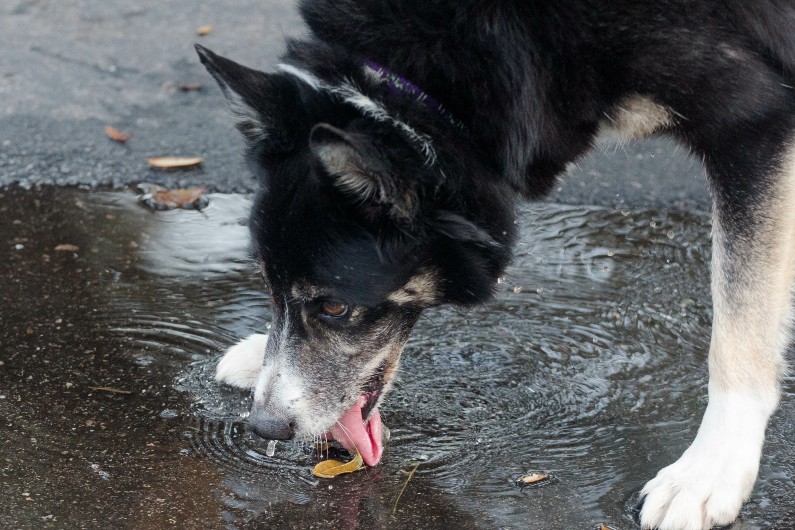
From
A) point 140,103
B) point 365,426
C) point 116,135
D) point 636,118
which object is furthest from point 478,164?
point 140,103

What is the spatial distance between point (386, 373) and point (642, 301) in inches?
54.8

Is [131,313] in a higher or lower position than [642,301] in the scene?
lower

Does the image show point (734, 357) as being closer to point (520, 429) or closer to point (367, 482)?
point (520, 429)

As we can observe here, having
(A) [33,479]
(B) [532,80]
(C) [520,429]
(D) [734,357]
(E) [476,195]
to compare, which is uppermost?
(B) [532,80]

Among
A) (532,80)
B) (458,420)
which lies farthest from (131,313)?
(532,80)

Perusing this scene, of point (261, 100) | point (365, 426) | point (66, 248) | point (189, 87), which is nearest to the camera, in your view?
point (261, 100)

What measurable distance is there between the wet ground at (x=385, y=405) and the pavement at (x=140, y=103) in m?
0.39

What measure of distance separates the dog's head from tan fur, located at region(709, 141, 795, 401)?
0.74m

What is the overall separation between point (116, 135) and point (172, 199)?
3.02ft

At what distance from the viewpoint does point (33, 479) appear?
3.11m

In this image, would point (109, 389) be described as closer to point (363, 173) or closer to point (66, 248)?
point (66, 248)

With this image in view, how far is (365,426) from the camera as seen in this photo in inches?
131

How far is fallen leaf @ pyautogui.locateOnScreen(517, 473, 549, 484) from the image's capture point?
3148 mm

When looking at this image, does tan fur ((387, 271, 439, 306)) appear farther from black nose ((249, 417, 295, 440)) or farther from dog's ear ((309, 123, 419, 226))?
black nose ((249, 417, 295, 440))
